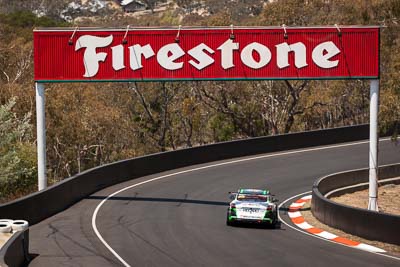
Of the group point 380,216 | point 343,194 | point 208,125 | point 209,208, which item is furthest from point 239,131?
point 380,216

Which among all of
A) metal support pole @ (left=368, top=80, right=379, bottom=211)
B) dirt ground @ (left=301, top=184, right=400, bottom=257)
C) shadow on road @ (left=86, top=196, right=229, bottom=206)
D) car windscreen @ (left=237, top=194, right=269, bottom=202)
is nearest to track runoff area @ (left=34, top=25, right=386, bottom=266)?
metal support pole @ (left=368, top=80, right=379, bottom=211)

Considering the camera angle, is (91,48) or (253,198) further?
(91,48)

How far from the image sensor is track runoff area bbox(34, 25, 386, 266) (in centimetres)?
2836

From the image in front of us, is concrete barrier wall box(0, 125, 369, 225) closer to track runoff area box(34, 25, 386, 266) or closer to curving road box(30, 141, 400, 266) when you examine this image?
curving road box(30, 141, 400, 266)

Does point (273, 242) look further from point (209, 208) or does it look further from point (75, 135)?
point (75, 135)

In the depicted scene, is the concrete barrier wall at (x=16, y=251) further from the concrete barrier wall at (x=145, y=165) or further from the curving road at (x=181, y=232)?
the concrete barrier wall at (x=145, y=165)

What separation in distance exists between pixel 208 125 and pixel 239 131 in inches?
201

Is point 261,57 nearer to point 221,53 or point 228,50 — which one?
point 228,50

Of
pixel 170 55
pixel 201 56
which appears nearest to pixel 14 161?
pixel 170 55

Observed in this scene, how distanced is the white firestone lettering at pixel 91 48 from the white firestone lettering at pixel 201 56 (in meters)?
3.49

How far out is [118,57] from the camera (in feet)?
94.1

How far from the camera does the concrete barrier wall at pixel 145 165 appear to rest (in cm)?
2455

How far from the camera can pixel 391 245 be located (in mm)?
20984

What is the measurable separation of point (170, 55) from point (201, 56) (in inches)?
49.9
